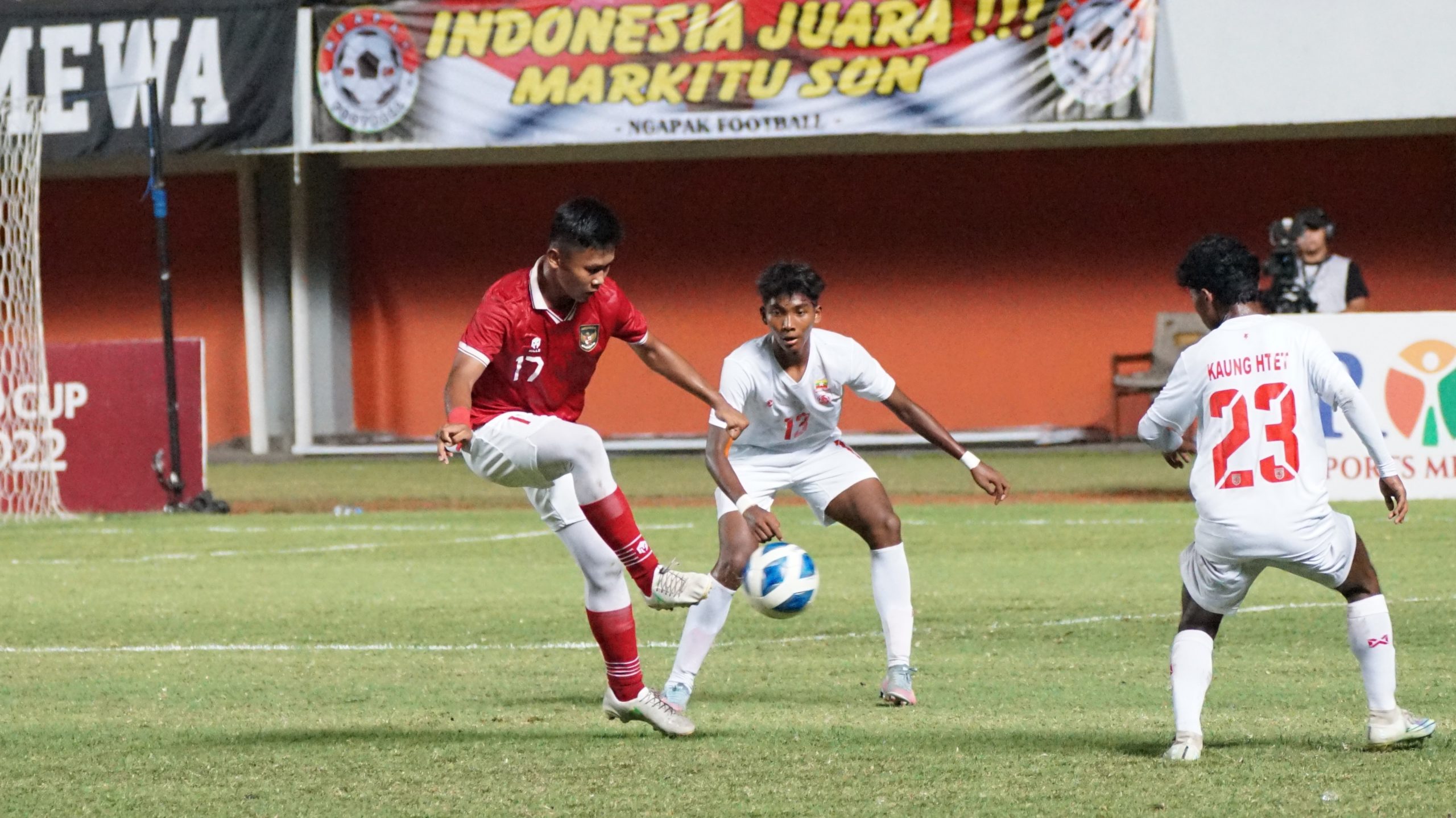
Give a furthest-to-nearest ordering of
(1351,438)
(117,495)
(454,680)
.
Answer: (117,495) < (1351,438) < (454,680)

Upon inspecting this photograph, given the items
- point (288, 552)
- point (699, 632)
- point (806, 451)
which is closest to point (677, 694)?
point (699, 632)

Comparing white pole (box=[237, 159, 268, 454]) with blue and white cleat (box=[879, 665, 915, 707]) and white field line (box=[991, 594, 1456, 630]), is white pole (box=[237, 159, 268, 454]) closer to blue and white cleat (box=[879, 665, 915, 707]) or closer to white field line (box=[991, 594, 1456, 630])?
white field line (box=[991, 594, 1456, 630])

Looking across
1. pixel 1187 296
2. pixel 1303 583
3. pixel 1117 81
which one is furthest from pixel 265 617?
pixel 1187 296

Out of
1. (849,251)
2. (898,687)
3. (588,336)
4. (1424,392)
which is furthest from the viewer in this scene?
(849,251)

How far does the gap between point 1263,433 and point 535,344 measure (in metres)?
2.54

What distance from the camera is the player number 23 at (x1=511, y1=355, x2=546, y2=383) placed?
7.04 metres

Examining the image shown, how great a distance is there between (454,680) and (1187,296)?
50.4ft

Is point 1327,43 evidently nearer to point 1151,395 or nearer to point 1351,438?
point 1151,395

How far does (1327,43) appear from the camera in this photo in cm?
2086

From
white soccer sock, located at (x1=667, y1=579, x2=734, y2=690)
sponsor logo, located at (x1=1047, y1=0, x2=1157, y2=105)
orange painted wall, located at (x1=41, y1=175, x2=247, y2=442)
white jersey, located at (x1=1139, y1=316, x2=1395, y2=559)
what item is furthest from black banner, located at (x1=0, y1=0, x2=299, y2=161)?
white jersey, located at (x1=1139, y1=316, x2=1395, y2=559)

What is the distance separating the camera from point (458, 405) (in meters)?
6.58

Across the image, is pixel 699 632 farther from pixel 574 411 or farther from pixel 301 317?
pixel 301 317

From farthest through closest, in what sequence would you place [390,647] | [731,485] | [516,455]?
[390,647] < [731,485] < [516,455]

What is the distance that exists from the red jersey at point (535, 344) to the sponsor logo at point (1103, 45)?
14434mm
